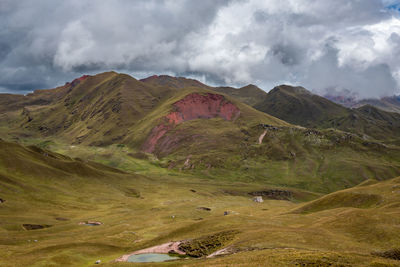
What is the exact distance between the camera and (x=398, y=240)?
5081 cm

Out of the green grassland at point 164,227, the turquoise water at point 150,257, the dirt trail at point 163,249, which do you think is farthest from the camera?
the dirt trail at point 163,249

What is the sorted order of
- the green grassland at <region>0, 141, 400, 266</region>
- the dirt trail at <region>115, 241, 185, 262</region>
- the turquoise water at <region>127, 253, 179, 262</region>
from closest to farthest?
1. the green grassland at <region>0, 141, 400, 266</region>
2. the turquoise water at <region>127, 253, 179, 262</region>
3. the dirt trail at <region>115, 241, 185, 262</region>

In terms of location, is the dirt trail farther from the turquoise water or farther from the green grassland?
the green grassland

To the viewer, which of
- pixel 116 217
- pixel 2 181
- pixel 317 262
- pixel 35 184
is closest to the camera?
pixel 317 262

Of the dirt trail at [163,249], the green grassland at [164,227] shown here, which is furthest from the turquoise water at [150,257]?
the green grassland at [164,227]

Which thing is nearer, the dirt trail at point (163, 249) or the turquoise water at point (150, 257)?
the turquoise water at point (150, 257)

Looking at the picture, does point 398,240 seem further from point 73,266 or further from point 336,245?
point 73,266

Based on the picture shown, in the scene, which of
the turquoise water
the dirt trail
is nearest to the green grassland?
the dirt trail

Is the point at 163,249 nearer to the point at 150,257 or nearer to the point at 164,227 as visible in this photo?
the point at 150,257

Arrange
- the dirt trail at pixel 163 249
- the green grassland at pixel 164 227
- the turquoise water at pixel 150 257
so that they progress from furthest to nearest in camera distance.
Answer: the dirt trail at pixel 163 249, the turquoise water at pixel 150 257, the green grassland at pixel 164 227

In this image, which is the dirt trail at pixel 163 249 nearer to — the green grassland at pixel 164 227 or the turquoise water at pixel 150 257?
the turquoise water at pixel 150 257

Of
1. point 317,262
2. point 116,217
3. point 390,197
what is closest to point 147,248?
point 317,262

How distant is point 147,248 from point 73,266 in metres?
17.6

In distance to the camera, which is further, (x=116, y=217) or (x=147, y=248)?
(x=116, y=217)
